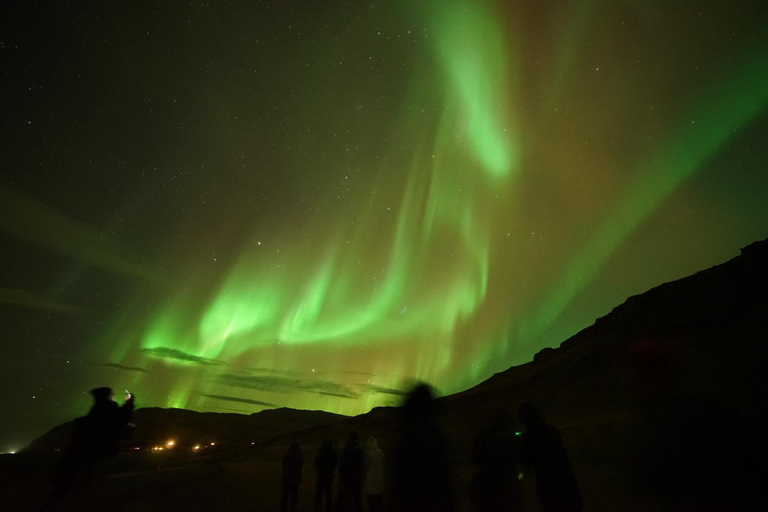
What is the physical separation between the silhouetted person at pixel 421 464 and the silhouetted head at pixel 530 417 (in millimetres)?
849

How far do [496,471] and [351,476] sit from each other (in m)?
3.10

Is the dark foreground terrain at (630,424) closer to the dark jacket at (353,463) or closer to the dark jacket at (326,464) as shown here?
the dark jacket at (353,463)

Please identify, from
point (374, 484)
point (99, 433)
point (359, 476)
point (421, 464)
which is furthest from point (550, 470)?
point (99, 433)

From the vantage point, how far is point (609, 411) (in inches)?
1706

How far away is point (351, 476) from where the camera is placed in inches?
266

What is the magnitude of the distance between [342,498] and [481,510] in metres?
3.10

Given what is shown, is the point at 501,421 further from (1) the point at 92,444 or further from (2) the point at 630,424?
(1) the point at 92,444

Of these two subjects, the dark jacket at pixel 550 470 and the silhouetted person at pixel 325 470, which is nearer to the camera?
the dark jacket at pixel 550 470

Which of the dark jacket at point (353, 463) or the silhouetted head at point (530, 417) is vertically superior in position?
the silhouetted head at point (530, 417)

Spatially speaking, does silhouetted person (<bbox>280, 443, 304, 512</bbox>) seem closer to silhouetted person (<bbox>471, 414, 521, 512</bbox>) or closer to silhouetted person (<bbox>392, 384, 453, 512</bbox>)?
silhouetted person (<bbox>471, 414, 521, 512</bbox>)

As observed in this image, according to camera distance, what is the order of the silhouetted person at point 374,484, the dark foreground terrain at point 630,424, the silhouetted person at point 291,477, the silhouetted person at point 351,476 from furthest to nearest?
the silhouetted person at point 291,477 < the silhouetted person at point 351,476 < the silhouetted person at point 374,484 < the dark foreground terrain at point 630,424

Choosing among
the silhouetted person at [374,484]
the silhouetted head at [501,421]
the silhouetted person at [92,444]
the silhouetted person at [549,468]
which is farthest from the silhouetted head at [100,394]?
the silhouetted person at [549,468]

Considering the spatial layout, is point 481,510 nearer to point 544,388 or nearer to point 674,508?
point 674,508

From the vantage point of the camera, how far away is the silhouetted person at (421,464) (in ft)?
13.3
